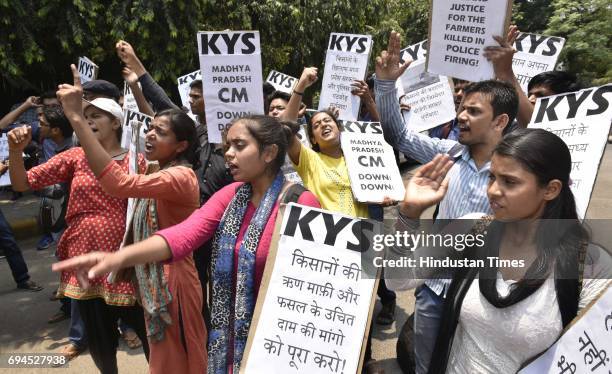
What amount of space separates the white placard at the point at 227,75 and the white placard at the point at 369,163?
0.71 metres

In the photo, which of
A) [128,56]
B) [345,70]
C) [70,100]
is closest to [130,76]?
[128,56]

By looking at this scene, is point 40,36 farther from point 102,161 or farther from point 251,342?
point 251,342

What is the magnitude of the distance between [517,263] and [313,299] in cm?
68

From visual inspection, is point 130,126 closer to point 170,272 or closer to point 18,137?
point 18,137

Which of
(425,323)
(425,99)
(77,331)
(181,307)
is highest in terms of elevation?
(425,99)

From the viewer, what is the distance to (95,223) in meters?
2.81

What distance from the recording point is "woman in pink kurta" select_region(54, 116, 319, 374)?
1.99m

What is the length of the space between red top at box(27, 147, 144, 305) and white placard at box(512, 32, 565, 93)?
136 inches

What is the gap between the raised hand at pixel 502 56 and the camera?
2.77 metres

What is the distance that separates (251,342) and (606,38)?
29741 millimetres

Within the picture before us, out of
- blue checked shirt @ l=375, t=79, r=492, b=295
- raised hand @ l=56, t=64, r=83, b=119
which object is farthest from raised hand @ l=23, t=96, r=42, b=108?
blue checked shirt @ l=375, t=79, r=492, b=295

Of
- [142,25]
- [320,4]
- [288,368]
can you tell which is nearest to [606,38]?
[320,4]

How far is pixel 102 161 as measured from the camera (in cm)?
218

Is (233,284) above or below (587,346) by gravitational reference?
below
